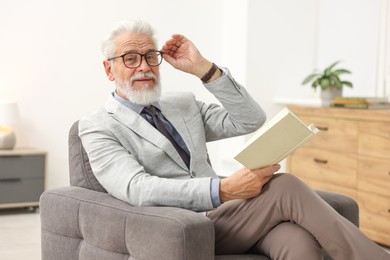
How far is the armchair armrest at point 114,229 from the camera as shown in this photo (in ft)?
6.53

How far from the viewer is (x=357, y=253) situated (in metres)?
2.10

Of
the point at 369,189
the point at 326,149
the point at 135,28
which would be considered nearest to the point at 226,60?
the point at 326,149

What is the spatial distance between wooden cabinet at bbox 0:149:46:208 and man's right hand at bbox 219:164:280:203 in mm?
2775

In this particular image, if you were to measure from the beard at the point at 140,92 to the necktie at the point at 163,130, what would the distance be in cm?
4

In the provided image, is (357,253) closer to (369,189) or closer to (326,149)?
(369,189)

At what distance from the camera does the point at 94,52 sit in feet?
16.9

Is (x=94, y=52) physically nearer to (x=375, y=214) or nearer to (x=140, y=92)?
(x=375, y=214)

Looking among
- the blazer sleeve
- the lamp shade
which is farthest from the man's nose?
the lamp shade

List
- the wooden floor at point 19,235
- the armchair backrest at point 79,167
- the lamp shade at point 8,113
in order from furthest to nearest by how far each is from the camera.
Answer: the lamp shade at point 8,113 → the wooden floor at point 19,235 → the armchair backrest at point 79,167

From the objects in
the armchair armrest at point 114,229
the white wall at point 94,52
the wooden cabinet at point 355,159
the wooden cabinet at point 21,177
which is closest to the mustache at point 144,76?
the armchair armrest at point 114,229

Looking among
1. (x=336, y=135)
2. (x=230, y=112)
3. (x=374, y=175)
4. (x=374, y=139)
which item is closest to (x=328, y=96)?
(x=336, y=135)

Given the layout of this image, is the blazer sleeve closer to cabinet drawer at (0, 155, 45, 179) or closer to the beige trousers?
the beige trousers

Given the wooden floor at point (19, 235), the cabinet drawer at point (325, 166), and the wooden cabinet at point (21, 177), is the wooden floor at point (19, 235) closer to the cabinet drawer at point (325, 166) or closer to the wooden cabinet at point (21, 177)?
the wooden cabinet at point (21, 177)

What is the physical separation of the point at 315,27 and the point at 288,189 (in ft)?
11.0
